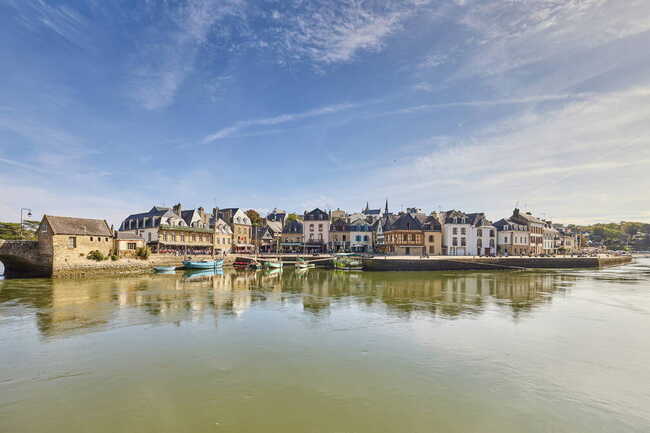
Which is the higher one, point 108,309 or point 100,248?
point 100,248

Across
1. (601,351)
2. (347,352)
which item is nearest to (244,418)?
(347,352)

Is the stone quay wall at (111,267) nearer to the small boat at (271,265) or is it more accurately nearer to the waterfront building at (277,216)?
the small boat at (271,265)

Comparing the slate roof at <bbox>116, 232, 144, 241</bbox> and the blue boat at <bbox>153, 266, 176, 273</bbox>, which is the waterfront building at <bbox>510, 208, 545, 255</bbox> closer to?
the blue boat at <bbox>153, 266, 176, 273</bbox>

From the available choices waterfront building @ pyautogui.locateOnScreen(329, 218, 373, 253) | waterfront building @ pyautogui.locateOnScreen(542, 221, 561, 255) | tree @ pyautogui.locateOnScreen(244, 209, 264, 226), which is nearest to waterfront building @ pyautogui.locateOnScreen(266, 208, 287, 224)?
tree @ pyautogui.locateOnScreen(244, 209, 264, 226)

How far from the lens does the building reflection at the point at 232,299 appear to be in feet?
58.9

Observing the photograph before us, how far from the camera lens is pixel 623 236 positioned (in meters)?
139

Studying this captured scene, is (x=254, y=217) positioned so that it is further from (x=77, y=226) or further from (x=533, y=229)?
(x=533, y=229)

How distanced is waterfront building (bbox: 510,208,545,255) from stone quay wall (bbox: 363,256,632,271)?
12.5 meters

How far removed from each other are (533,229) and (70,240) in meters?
81.0

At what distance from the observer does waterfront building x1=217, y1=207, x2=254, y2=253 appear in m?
69.2

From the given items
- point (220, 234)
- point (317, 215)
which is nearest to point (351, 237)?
point (317, 215)

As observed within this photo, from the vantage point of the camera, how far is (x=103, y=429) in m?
7.34

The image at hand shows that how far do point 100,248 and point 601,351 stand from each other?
45901 millimetres

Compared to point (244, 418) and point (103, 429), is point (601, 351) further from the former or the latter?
point (103, 429)
